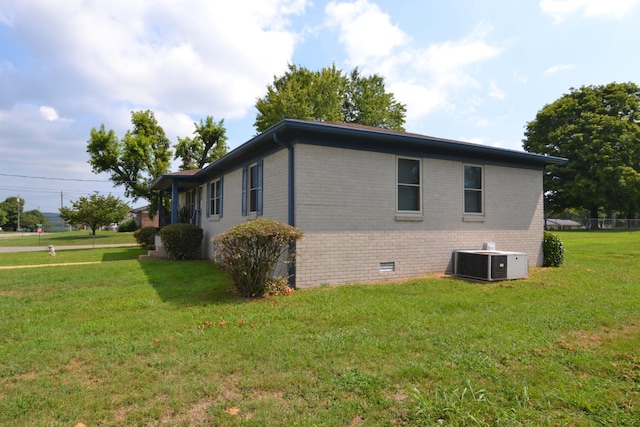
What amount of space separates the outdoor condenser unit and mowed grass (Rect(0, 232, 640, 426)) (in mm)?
1305

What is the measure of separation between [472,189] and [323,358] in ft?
23.9

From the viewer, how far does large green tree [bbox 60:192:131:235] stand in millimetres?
26344

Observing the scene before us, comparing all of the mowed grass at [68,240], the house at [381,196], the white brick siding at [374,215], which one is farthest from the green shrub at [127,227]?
the white brick siding at [374,215]

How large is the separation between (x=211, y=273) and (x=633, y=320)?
805 cm

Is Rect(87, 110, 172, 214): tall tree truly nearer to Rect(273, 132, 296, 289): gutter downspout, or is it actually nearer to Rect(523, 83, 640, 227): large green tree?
Rect(273, 132, 296, 289): gutter downspout

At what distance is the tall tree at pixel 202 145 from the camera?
32.2 metres

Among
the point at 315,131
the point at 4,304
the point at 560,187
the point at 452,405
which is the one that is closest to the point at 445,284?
the point at 315,131

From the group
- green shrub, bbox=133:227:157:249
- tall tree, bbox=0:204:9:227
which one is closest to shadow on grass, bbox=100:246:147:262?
green shrub, bbox=133:227:157:249

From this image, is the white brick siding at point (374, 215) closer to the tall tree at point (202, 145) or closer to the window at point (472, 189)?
the window at point (472, 189)

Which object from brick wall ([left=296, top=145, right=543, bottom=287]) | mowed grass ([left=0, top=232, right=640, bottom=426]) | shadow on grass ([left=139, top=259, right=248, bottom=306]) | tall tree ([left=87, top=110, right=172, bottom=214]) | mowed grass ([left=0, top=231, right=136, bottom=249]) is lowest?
mowed grass ([left=0, top=231, right=136, bottom=249])

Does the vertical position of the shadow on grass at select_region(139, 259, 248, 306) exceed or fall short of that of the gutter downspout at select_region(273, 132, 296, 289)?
it falls short

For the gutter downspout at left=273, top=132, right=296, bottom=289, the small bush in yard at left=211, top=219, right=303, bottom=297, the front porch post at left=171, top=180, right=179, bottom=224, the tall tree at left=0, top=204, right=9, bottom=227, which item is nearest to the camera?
the small bush in yard at left=211, top=219, right=303, bottom=297

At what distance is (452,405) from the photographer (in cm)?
278

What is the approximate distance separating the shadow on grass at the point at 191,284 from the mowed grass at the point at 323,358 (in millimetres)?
93
